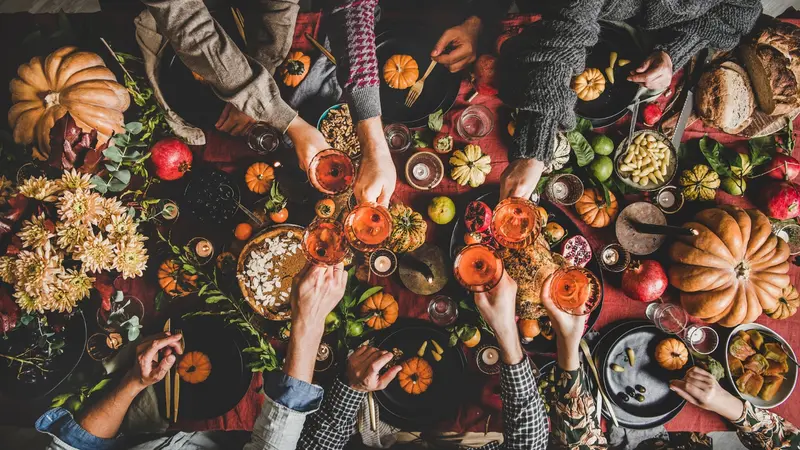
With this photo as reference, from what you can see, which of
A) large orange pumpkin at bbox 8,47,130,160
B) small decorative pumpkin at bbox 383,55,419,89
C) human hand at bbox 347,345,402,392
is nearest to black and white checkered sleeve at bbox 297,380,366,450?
human hand at bbox 347,345,402,392

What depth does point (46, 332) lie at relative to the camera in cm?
164

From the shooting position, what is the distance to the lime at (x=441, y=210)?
167 centimetres

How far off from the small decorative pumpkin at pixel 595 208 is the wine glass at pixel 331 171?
38.8 inches

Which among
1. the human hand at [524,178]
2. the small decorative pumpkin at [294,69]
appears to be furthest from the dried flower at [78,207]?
the human hand at [524,178]

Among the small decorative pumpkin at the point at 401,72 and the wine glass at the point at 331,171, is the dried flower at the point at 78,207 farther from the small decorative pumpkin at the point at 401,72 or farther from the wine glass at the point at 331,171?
the small decorative pumpkin at the point at 401,72

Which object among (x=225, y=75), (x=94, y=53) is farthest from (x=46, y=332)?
(x=225, y=75)

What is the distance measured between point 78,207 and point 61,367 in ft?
2.29

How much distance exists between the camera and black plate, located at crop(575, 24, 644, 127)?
67.8 inches

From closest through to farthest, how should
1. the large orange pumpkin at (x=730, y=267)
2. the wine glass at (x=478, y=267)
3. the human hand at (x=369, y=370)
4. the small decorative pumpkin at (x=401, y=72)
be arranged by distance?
the wine glass at (x=478, y=267) → the human hand at (x=369, y=370) → the large orange pumpkin at (x=730, y=267) → the small decorative pumpkin at (x=401, y=72)

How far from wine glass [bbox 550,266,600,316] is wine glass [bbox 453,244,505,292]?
25cm

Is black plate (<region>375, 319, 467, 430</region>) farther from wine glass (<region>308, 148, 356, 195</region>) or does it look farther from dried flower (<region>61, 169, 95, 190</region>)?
dried flower (<region>61, 169, 95, 190</region>)

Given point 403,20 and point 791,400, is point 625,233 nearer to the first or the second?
point 791,400

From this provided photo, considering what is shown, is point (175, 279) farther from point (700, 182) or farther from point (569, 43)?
point (700, 182)

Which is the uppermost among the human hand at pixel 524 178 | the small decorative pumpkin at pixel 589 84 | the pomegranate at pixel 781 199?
the small decorative pumpkin at pixel 589 84
